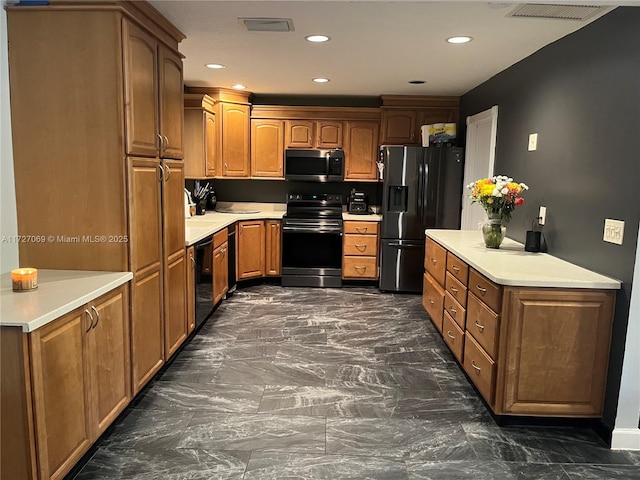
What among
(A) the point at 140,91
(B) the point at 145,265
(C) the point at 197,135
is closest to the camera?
(A) the point at 140,91

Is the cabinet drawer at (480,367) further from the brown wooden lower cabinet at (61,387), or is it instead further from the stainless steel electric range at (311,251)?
the stainless steel electric range at (311,251)

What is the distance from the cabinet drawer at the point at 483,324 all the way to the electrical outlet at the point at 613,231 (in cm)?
69

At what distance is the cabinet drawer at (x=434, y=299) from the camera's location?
12.6 feet

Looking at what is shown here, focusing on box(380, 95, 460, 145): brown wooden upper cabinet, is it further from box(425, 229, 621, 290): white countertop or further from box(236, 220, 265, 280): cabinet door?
box(425, 229, 621, 290): white countertop

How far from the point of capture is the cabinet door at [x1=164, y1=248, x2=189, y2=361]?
10.1 ft

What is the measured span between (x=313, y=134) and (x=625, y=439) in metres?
4.37

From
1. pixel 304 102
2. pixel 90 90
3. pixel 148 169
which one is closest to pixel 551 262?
pixel 148 169

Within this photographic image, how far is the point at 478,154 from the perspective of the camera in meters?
5.04

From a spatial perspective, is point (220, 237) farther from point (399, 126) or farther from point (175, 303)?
point (399, 126)

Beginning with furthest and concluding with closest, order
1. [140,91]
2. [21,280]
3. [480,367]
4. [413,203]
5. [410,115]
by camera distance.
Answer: [410,115] < [413,203] < [480,367] < [140,91] < [21,280]

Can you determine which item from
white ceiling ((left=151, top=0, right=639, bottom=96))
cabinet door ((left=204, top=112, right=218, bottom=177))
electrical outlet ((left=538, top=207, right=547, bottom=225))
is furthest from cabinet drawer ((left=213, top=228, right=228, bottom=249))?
electrical outlet ((left=538, top=207, right=547, bottom=225))

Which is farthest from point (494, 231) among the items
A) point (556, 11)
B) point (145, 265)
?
point (145, 265)

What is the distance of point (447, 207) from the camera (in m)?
5.37

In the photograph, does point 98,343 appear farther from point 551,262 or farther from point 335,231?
point 335,231
